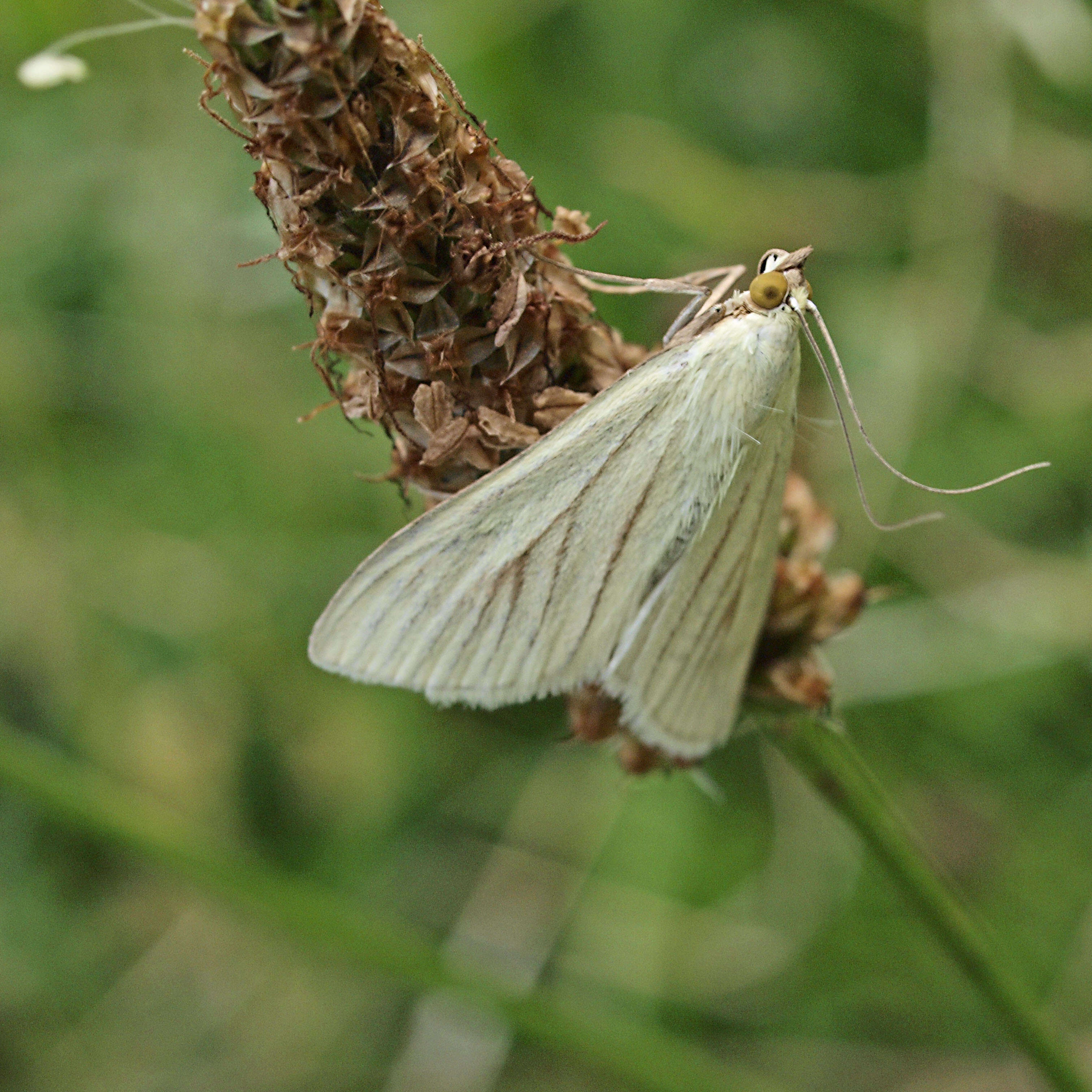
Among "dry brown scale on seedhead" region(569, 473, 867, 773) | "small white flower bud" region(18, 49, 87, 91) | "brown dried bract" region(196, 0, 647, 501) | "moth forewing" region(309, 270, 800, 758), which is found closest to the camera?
"brown dried bract" region(196, 0, 647, 501)

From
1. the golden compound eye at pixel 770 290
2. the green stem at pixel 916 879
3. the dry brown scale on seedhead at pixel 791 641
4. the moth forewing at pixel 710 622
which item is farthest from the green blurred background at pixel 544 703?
the golden compound eye at pixel 770 290

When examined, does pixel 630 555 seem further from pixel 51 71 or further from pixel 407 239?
pixel 51 71

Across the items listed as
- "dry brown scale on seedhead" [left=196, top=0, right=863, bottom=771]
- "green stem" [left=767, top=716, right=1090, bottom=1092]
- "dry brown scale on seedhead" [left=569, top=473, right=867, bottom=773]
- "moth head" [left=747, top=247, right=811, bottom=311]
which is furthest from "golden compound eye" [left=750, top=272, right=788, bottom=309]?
"green stem" [left=767, top=716, right=1090, bottom=1092]

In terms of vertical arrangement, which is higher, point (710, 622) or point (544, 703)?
point (710, 622)

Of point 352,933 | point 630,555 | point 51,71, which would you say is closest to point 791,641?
point 630,555

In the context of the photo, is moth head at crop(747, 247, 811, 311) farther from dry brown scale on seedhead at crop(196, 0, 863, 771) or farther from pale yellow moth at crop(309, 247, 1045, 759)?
dry brown scale on seedhead at crop(196, 0, 863, 771)

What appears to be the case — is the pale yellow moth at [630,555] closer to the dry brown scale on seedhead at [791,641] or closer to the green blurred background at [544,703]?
the dry brown scale on seedhead at [791,641]
